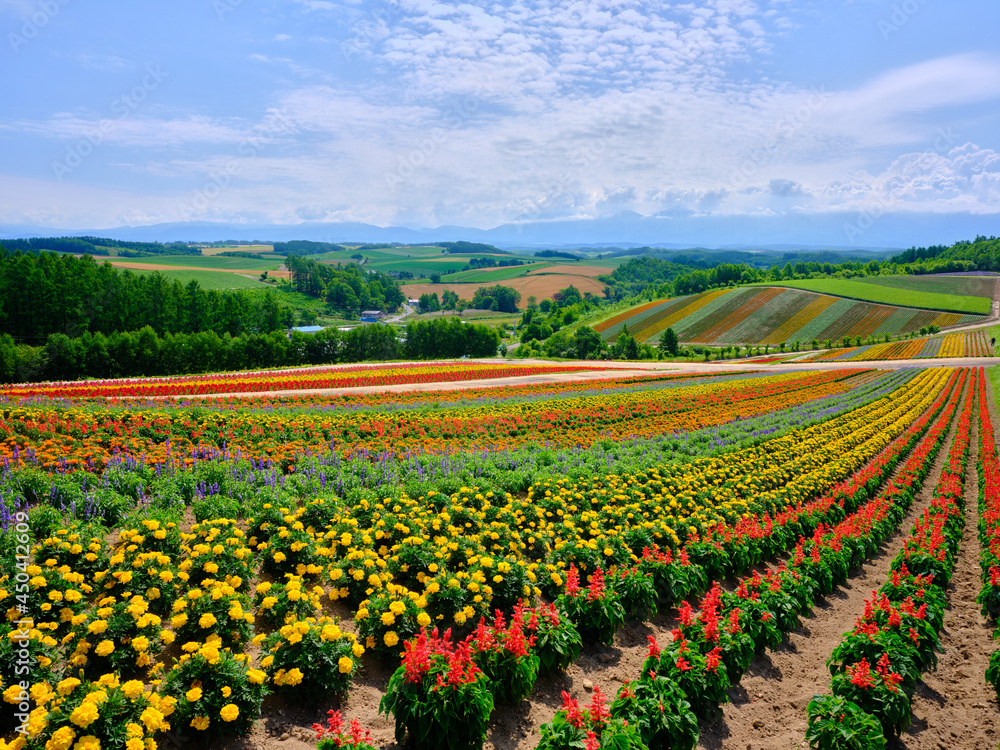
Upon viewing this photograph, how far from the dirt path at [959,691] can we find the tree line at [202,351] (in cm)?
5857

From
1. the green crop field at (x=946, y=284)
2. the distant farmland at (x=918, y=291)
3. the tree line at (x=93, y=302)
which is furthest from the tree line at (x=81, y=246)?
the green crop field at (x=946, y=284)

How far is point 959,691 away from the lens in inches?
269

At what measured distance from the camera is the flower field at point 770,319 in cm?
8725

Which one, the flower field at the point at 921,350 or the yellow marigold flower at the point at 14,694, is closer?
the yellow marigold flower at the point at 14,694

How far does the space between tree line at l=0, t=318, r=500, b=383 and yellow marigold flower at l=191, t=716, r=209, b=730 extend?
53534 mm

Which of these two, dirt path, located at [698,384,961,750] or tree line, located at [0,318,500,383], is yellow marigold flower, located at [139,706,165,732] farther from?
tree line, located at [0,318,500,383]

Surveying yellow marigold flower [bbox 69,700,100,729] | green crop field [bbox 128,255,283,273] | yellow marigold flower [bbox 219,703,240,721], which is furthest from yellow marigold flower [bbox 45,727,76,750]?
green crop field [bbox 128,255,283,273]

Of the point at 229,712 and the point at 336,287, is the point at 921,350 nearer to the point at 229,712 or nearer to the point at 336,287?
the point at 229,712

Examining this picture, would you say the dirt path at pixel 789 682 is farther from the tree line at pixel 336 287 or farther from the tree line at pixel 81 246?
the tree line at pixel 81 246

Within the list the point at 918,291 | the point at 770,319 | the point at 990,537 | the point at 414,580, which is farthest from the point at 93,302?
the point at 918,291

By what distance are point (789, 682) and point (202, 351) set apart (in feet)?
194

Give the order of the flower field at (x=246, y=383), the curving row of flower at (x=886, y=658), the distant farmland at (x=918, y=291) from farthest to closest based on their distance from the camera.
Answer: the distant farmland at (x=918, y=291)
the flower field at (x=246, y=383)
the curving row of flower at (x=886, y=658)

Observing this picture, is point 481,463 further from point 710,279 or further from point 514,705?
point 710,279

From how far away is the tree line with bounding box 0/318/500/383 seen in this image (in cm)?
4444
